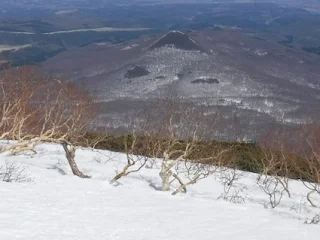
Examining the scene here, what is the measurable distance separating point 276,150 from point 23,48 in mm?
160318


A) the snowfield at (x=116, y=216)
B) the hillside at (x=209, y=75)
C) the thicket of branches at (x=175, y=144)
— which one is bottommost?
the hillside at (x=209, y=75)

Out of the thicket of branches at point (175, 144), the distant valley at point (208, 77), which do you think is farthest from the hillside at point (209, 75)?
the thicket of branches at point (175, 144)

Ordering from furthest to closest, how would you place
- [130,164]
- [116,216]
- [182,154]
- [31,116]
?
[31,116], [182,154], [130,164], [116,216]

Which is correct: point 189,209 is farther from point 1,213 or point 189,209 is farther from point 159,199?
point 1,213

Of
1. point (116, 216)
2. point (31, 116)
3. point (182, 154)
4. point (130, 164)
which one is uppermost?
point (116, 216)

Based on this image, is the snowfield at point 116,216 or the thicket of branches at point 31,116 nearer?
the snowfield at point 116,216

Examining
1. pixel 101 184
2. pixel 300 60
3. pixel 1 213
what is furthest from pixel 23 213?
pixel 300 60

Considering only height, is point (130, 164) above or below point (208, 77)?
above

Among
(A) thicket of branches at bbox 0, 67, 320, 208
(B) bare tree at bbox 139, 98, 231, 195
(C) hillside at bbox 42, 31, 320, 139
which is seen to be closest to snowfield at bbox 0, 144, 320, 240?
(B) bare tree at bbox 139, 98, 231, 195

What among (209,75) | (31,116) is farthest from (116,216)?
(209,75)

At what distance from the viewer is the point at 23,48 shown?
179000mm

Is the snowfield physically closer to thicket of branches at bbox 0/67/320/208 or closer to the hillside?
→ thicket of branches at bbox 0/67/320/208

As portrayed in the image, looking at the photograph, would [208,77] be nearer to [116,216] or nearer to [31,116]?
[31,116]

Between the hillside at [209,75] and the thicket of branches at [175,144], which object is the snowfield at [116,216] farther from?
the hillside at [209,75]
